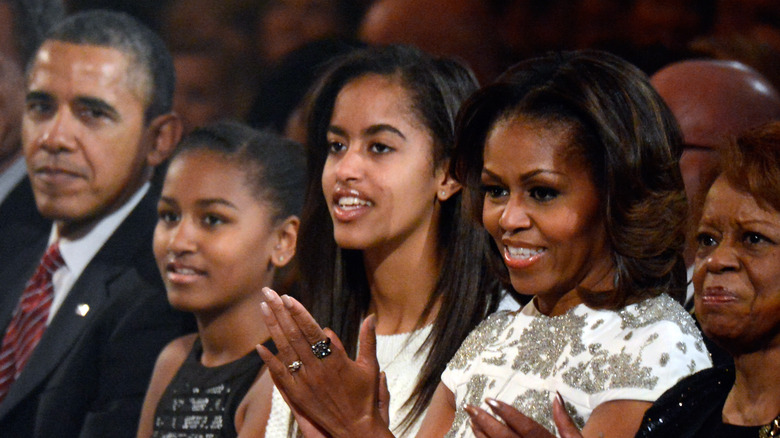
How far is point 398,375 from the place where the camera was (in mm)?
2527

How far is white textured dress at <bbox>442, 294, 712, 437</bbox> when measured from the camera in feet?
5.89

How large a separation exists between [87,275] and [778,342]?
261cm

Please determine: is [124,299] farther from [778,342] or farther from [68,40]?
[778,342]

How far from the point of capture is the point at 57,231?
3844 millimetres

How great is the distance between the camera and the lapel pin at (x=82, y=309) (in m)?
3.56

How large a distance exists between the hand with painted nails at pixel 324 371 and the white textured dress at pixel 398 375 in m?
0.42

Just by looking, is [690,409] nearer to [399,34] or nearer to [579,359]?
[579,359]

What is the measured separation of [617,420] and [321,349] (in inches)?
21.5

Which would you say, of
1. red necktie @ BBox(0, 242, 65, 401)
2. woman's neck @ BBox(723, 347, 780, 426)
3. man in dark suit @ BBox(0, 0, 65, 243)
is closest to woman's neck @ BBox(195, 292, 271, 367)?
red necktie @ BBox(0, 242, 65, 401)

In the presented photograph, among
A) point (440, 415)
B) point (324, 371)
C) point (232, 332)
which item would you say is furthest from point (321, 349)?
point (232, 332)

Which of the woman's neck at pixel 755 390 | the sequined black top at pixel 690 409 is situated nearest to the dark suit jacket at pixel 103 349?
the sequined black top at pixel 690 409

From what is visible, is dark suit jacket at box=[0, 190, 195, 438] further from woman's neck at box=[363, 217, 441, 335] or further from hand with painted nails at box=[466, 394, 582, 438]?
hand with painted nails at box=[466, 394, 582, 438]

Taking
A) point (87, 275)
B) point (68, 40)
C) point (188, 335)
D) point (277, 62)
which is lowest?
point (188, 335)

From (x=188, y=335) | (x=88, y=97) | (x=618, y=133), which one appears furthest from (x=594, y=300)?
(x=88, y=97)
